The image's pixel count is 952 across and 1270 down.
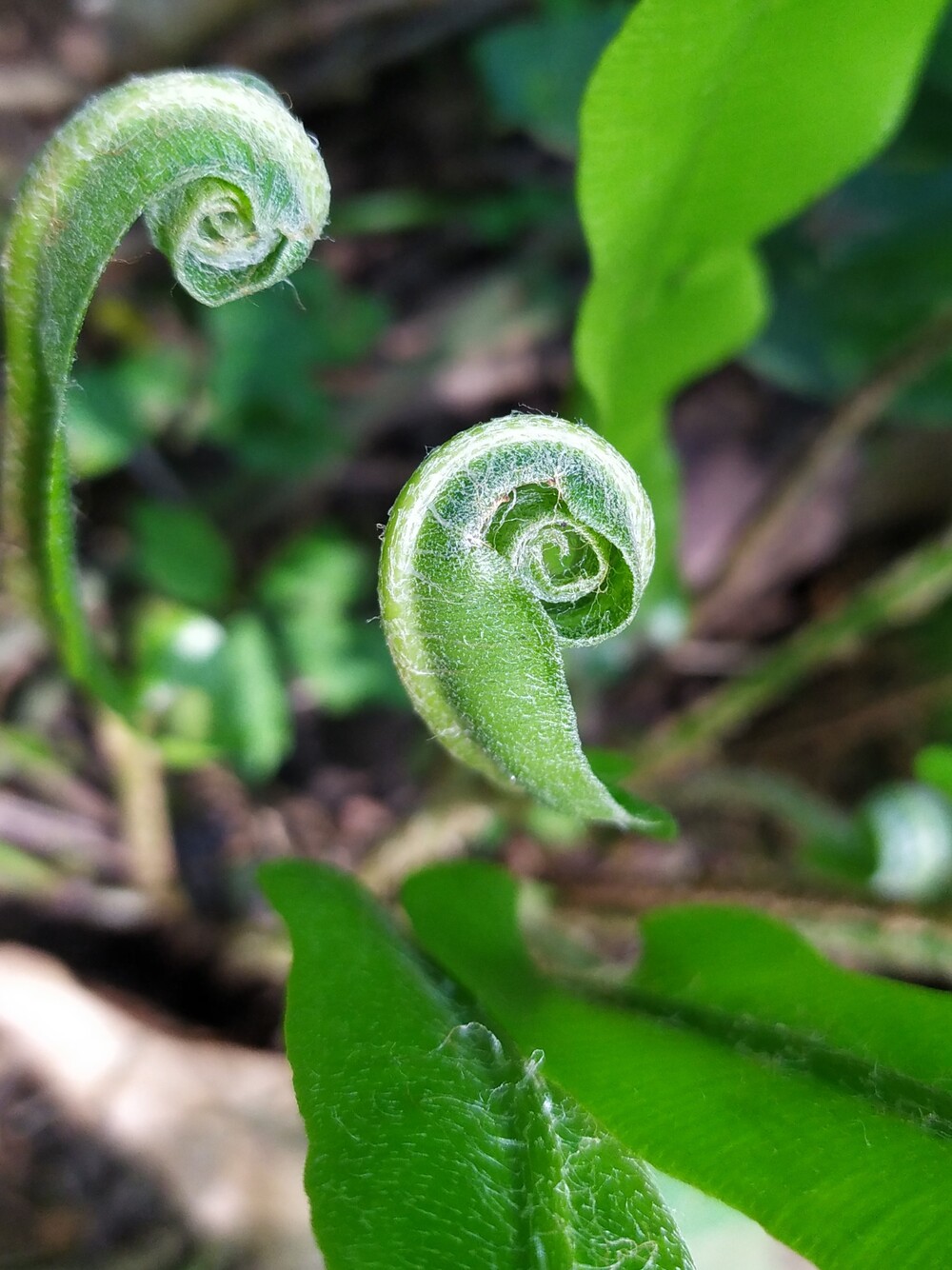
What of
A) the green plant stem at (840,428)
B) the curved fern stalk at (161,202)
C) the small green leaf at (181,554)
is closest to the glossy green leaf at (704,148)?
the curved fern stalk at (161,202)

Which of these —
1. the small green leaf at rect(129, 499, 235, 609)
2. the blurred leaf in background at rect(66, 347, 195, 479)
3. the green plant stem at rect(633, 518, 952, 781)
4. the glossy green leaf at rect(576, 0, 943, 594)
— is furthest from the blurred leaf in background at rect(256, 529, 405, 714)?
the glossy green leaf at rect(576, 0, 943, 594)

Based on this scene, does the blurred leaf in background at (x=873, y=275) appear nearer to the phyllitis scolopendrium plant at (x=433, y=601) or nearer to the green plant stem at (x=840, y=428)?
the green plant stem at (x=840, y=428)

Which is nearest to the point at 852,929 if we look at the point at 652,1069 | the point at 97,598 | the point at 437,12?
the point at 652,1069

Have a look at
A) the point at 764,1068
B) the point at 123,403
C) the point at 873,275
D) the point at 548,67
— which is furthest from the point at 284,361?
A: the point at 764,1068

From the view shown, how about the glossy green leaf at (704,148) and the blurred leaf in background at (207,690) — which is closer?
the glossy green leaf at (704,148)

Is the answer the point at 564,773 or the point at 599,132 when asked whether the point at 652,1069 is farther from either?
the point at 599,132
